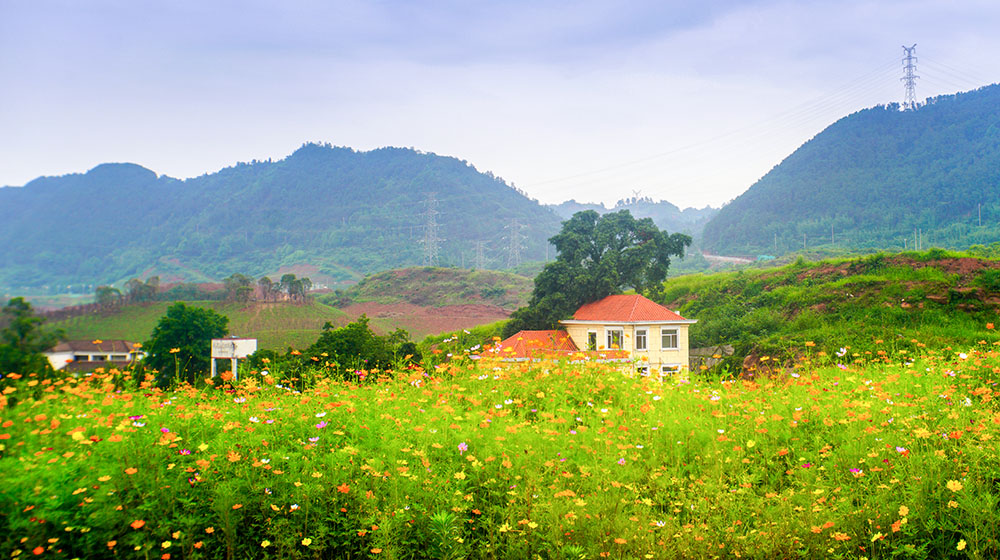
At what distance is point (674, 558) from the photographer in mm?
3133

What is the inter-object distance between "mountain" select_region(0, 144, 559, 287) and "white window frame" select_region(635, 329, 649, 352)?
44.6 ft

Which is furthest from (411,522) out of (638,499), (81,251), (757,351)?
(757,351)

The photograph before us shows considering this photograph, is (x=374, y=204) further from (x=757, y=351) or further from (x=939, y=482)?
(x=939, y=482)

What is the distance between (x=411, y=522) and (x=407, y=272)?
48.1 meters

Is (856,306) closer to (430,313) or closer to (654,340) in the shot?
(654,340)

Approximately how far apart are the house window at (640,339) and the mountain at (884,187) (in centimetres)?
4098

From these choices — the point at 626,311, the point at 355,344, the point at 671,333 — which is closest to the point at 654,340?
the point at 671,333

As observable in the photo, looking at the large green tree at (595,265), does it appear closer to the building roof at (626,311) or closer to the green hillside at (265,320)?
the building roof at (626,311)

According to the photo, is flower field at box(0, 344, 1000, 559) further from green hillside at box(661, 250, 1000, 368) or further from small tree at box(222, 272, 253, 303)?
small tree at box(222, 272, 253, 303)

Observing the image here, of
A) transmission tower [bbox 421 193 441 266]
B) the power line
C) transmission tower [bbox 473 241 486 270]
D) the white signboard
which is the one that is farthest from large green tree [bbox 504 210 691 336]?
transmission tower [bbox 473 241 486 270]

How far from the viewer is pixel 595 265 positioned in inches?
829

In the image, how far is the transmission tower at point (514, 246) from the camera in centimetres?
7748

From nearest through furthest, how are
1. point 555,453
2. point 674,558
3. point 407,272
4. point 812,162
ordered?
1. point 674,558
2. point 555,453
3. point 407,272
4. point 812,162

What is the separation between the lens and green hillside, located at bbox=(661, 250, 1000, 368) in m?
15.0
